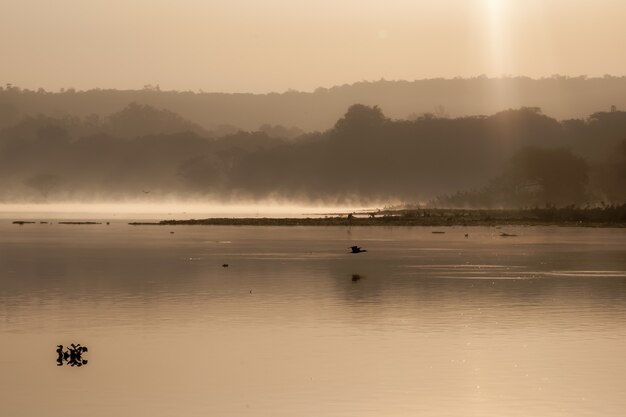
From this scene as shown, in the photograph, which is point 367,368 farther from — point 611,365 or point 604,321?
point 604,321

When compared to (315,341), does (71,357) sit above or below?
above

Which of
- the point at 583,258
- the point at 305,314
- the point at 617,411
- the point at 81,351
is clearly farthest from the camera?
the point at 583,258

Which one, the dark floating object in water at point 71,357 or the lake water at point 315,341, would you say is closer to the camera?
the lake water at point 315,341

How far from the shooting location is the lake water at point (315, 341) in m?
29.0

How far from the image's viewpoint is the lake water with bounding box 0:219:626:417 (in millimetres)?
28953

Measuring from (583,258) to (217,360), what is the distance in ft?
207

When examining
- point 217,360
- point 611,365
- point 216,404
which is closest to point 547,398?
point 611,365

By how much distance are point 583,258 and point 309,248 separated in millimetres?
30881

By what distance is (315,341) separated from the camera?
39594mm

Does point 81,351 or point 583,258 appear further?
point 583,258

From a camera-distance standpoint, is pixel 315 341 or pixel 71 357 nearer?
pixel 71 357

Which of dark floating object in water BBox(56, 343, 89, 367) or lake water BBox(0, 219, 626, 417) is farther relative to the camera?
dark floating object in water BBox(56, 343, 89, 367)

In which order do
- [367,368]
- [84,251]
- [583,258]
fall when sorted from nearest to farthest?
[367,368]
[583,258]
[84,251]

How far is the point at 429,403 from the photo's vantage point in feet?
93.8
